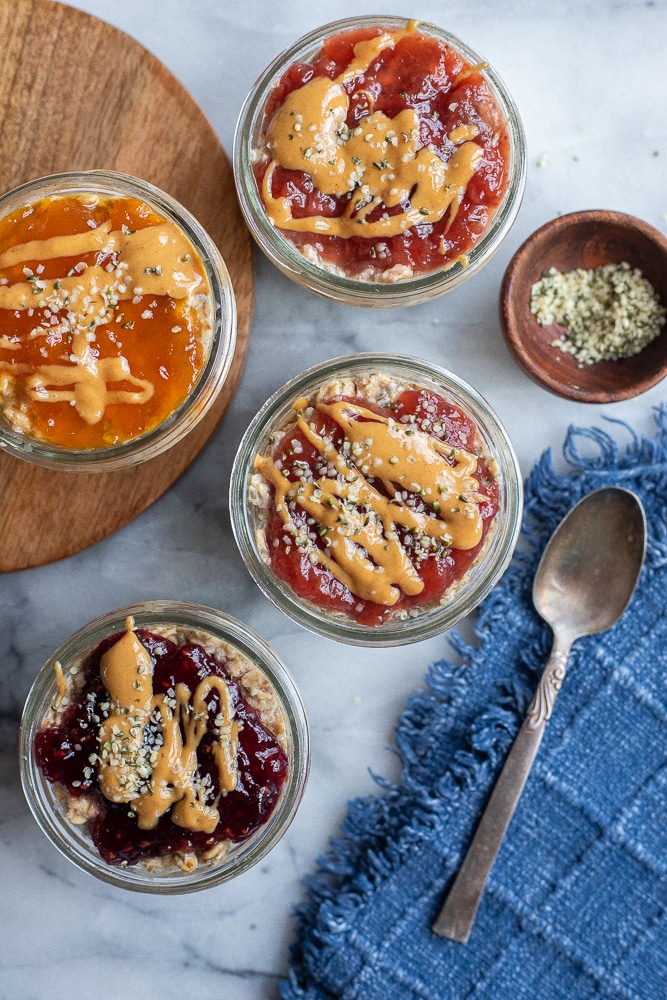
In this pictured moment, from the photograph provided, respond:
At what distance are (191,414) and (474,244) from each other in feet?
2.32

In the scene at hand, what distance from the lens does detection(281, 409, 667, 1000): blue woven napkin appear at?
6.99 ft

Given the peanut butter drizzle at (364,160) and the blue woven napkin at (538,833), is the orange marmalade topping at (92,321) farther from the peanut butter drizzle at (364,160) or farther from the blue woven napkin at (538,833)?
the blue woven napkin at (538,833)

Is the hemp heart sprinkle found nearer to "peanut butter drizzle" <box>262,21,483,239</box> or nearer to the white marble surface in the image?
the white marble surface

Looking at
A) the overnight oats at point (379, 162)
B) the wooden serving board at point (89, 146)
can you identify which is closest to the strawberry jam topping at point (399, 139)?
the overnight oats at point (379, 162)

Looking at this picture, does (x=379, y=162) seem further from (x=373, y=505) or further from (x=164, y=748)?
(x=164, y=748)

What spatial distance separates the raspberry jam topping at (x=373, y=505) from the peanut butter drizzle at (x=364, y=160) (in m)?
0.37

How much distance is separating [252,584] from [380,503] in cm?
53

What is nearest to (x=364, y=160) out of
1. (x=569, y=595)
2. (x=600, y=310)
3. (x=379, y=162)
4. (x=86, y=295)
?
(x=379, y=162)

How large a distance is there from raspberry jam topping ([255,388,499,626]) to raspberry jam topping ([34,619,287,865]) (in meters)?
0.29

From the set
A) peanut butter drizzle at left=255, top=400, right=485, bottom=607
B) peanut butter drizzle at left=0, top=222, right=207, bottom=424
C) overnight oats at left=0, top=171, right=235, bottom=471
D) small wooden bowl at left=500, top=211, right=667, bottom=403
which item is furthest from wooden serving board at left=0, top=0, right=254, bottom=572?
small wooden bowl at left=500, top=211, right=667, bottom=403

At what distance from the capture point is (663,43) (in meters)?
2.16

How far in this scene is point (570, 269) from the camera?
2.13 m

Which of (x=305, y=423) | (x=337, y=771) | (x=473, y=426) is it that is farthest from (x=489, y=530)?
(x=337, y=771)

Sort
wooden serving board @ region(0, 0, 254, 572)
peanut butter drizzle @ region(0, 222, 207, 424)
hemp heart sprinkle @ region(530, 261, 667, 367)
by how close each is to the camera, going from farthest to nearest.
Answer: hemp heart sprinkle @ region(530, 261, 667, 367) < wooden serving board @ region(0, 0, 254, 572) < peanut butter drizzle @ region(0, 222, 207, 424)
